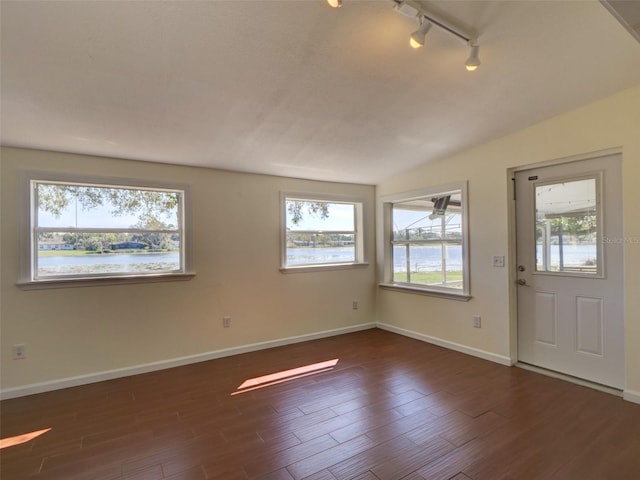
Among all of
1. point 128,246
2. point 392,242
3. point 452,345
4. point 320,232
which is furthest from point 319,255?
point 128,246

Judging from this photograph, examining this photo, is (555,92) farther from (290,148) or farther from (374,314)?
(374,314)

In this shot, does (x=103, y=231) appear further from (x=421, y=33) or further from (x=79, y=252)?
(x=421, y=33)

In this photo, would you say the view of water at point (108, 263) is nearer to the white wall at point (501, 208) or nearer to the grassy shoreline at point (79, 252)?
the grassy shoreline at point (79, 252)

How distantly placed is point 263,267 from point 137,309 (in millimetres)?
1453

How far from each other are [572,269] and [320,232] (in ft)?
9.49

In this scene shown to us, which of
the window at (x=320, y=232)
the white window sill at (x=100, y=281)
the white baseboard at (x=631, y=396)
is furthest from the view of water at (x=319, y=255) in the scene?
the white baseboard at (x=631, y=396)

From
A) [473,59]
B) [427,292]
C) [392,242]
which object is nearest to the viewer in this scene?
Result: [473,59]

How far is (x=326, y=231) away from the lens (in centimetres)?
470

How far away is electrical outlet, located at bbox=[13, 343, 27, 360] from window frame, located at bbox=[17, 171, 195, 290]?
52cm

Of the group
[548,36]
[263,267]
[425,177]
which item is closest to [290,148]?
[263,267]

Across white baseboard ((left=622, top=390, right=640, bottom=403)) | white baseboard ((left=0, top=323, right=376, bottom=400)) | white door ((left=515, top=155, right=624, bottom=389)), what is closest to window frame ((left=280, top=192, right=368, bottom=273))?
white baseboard ((left=0, top=323, right=376, bottom=400))

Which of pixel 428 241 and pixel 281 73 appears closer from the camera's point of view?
pixel 281 73

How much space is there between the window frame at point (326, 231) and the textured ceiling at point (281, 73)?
3.56 ft

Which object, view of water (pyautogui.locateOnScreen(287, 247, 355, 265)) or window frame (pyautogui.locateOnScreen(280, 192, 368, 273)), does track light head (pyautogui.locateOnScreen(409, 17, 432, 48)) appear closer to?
window frame (pyautogui.locateOnScreen(280, 192, 368, 273))
